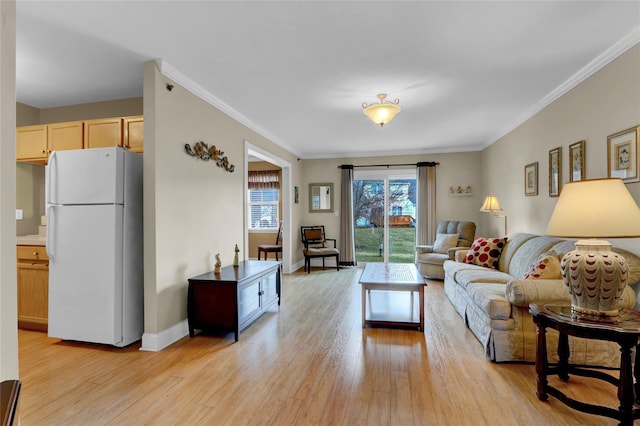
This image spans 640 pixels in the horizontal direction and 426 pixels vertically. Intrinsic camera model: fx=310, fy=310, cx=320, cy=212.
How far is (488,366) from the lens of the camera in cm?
243

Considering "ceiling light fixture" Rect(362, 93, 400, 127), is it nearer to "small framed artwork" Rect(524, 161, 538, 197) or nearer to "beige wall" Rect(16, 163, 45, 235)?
"small framed artwork" Rect(524, 161, 538, 197)

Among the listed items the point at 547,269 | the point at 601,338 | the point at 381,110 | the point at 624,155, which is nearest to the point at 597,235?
the point at 601,338

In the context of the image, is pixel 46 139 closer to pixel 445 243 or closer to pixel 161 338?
pixel 161 338

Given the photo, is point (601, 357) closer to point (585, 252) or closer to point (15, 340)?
point (585, 252)

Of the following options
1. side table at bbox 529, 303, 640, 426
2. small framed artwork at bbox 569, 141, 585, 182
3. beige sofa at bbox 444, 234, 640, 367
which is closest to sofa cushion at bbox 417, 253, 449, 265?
beige sofa at bbox 444, 234, 640, 367

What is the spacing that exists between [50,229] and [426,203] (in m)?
5.96

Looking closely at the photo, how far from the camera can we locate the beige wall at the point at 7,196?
1.25 metres

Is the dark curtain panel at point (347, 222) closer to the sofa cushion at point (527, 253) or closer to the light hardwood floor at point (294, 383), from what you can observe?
the sofa cushion at point (527, 253)

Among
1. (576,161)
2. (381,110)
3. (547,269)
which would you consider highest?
(381,110)

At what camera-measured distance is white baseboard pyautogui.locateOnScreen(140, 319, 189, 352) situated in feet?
9.00

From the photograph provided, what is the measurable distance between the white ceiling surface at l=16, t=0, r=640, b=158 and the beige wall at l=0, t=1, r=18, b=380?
3.02 ft

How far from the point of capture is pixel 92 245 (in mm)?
2738

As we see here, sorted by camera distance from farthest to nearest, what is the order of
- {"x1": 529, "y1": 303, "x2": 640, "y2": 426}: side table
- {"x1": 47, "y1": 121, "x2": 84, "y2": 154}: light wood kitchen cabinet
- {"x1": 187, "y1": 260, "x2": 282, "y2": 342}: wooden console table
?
{"x1": 47, "y1": 121, "x2": 84, "y2": 154}: light wood kitchen cabinet → {"x1": 187, "y1": 260, "x2": 282, "y2": 342}: wooden console table → {"x1": 529, "y1": 303, "x2": 640, "y2": 426}: side table

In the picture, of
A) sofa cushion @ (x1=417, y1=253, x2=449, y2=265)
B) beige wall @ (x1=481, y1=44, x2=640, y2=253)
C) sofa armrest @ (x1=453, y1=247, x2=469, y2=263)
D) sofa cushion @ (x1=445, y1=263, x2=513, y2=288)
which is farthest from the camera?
sofa cushion @ (x1=417, y1=253, x2=449, y2=265)
